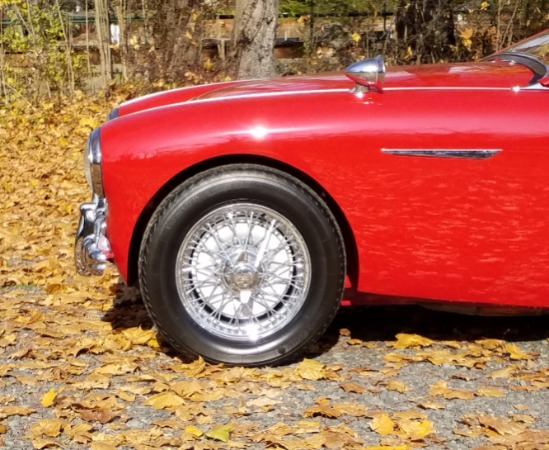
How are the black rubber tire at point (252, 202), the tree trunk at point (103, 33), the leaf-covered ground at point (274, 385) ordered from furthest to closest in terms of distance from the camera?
the tree trunk at point (103, 33) < the black rubber tire at point (252, 202) < the leaf-covered ground at point (274, 385)

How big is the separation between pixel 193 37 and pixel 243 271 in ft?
27.2

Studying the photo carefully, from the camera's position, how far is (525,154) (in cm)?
436

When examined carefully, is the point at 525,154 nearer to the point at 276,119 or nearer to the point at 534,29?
the point at 276,119

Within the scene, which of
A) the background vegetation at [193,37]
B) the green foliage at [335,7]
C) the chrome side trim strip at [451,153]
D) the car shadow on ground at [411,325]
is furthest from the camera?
the green foliage at [335,7]

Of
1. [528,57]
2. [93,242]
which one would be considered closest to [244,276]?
[93,242]

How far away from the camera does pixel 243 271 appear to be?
15.2ft

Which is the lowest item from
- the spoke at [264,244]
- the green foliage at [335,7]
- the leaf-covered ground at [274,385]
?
the leaf-covered ground at [274,385]

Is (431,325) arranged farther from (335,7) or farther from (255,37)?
(335,7)

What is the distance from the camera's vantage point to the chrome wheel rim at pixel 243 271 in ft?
15.0

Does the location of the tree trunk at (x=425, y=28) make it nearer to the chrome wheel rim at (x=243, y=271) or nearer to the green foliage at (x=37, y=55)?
the green foliage at (x=37, y=55)

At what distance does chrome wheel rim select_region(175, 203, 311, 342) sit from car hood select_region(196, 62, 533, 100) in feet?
2.10

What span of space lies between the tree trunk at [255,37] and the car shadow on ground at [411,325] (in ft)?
21.8

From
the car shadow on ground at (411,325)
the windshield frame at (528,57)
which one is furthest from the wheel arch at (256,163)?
the windshield frame at (528,57)

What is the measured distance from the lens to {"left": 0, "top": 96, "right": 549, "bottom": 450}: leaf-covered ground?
154 inches
